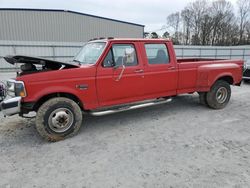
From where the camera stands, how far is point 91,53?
468 cm

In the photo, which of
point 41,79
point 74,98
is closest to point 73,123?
point 74,98

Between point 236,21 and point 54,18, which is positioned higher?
point 236,21

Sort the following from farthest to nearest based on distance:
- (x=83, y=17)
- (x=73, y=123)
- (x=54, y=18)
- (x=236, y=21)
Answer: (x=236, y=21)
(x=83, y=17)
(x=54, y=18)
(x=73, y=123)

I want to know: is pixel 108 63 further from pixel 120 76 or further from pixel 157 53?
pixel 157 53

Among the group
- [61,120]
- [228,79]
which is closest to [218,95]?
[228,79]

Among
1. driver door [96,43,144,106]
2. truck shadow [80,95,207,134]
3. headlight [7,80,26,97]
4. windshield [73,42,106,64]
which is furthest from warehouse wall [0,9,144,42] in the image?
headlight [7,80,26,97]

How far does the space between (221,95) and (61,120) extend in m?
4.65

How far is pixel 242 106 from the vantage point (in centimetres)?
630

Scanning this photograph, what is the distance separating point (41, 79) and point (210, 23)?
163 feet

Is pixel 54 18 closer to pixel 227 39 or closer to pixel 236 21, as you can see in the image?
pixel 227 39

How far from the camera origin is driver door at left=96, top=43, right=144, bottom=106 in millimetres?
4348

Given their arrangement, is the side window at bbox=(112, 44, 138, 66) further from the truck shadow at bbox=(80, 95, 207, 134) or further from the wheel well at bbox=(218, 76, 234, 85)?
the wheel well at bbox=(218, 76, 234, 85)

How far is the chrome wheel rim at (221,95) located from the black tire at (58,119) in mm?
4126

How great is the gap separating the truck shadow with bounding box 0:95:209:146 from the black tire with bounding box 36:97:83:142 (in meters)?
0.21
